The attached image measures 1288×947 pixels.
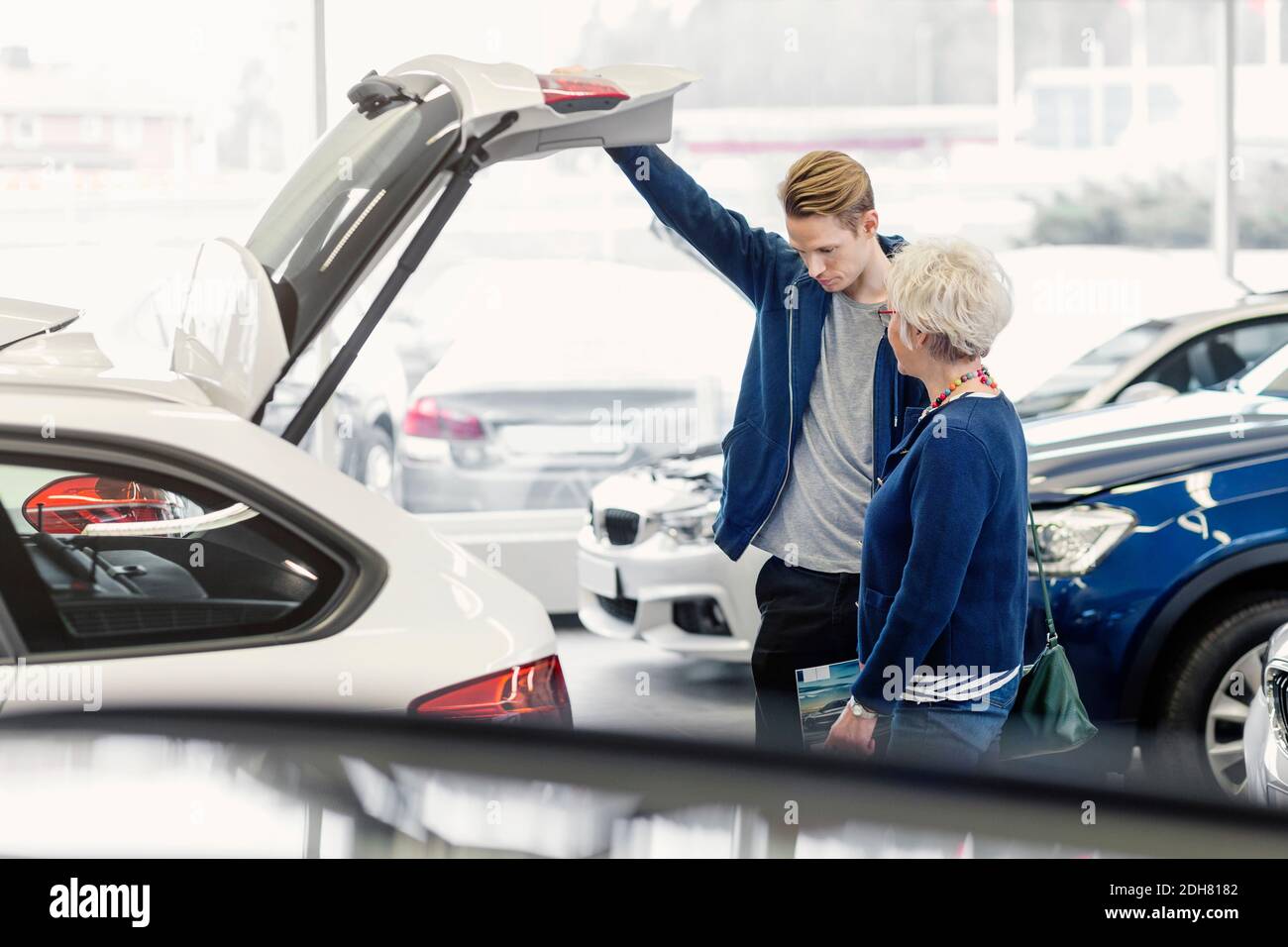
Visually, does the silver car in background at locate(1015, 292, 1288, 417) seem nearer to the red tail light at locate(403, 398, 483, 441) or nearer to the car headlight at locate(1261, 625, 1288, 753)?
the car headlight at locate(1261, 625, 1288, 753)

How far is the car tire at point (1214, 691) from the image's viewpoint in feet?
12.8

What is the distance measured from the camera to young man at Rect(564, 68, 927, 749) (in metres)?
2.65

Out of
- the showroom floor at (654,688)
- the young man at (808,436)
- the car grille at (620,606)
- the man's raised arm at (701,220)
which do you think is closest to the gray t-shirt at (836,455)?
the young man at (808,436)

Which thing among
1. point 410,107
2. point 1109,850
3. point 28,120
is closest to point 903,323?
point 410,107

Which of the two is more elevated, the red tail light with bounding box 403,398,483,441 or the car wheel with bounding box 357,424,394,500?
the red tail light with bounding box 403,398,483,441

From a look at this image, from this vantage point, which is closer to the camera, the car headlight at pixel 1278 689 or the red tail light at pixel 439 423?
the car headlight at pixel 1278 689

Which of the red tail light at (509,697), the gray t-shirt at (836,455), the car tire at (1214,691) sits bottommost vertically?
the car tire at (1214,691)

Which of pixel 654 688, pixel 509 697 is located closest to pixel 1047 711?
pixel 509 697

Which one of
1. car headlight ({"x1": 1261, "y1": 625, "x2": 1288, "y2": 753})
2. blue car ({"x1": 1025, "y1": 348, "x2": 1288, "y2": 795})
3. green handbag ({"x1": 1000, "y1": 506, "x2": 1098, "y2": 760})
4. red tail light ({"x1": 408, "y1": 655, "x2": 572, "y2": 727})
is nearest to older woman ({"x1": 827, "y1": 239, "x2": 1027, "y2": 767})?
green handbag ({"x1": 1000, "y1": 506, "x2": 1098, "y2": 760})

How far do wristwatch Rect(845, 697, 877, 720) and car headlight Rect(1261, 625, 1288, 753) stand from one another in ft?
3.50

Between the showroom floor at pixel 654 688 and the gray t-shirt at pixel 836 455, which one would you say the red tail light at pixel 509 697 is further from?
the showroom floor at pixel 654 688

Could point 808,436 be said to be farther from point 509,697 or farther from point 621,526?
point 621,526

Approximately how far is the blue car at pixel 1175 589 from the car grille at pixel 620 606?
2.04 m
